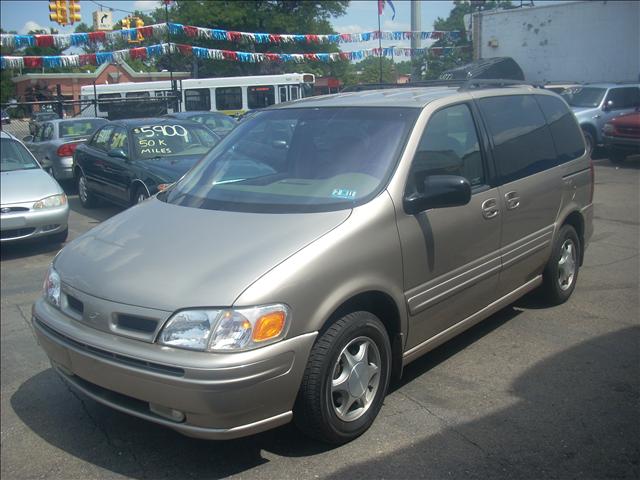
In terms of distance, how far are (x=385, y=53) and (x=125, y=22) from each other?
11.0m

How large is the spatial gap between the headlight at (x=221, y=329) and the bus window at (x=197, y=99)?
22.5 metres

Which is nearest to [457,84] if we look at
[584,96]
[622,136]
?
[622,136]

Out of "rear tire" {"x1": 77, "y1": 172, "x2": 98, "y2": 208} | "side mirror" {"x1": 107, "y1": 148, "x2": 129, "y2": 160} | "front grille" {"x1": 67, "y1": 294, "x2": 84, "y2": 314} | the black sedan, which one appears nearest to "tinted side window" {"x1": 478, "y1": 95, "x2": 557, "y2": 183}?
"front grille" {"x1": 67, "y1": 294, "x2": 84, "y2": 314}

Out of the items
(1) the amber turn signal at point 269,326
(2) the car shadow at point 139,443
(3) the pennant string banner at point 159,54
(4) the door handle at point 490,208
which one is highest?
(3) the pennant string banner at point 159,54

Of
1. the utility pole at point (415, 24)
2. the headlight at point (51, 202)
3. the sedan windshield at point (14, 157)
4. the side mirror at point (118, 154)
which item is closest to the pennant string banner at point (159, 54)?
the utility pole at point (415, 24)

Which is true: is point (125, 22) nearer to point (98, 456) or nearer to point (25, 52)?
point (98, 456)

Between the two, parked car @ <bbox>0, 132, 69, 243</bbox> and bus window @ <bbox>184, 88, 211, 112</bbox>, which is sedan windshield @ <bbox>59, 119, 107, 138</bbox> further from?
bus window @ <bbox>184, 88, 211, 112</bbox>

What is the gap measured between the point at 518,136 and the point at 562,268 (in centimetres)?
129

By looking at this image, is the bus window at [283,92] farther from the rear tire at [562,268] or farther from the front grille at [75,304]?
the front grille at [75,304]

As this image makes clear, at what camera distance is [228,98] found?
2534cm

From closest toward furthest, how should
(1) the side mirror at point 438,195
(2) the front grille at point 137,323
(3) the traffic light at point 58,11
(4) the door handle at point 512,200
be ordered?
(2) the front grille at point 137,323 → (1) the side mirror at point 438,195 → (4) the door handle at point 512,200 → (3) the traffic light at point 58,11

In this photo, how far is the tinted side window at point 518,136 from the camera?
4699 millimetres

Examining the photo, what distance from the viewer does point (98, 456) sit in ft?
11.4

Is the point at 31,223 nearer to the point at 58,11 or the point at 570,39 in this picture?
the point at 58,11
